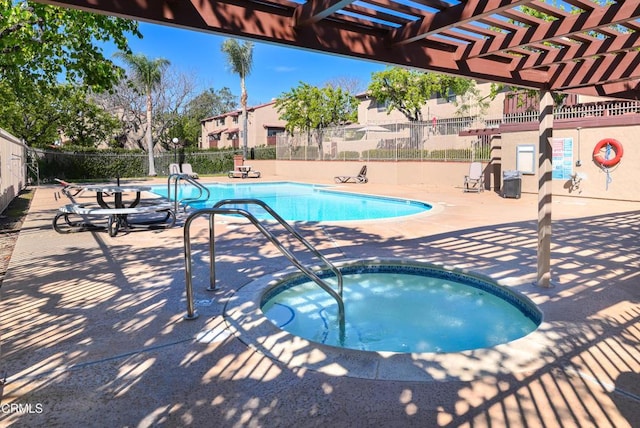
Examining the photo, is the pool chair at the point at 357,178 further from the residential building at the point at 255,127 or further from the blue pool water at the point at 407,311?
the residential building at the point at 255,127

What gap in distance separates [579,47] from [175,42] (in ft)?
143

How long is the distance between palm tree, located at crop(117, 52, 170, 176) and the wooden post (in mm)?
27687

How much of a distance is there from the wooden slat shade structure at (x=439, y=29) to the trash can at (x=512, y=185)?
9.71 meters

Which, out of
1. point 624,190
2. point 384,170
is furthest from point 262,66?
point 624,190

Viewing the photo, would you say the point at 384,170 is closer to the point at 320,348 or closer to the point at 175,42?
the point at 320,348

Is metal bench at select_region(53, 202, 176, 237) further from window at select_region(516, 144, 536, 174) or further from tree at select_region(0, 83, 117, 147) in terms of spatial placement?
tree at select_region(0, 83, 117, 147)

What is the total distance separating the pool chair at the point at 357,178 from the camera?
70.6ft

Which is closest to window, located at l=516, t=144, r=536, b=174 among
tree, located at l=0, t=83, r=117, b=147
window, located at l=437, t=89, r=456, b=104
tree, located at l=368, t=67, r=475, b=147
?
tree, located at l=368, t=67, r=475, b=147

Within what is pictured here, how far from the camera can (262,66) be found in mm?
34281

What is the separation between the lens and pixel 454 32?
3.74 m

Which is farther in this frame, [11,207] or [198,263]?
[11,207]

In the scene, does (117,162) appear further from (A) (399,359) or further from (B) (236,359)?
(A) (399,359)

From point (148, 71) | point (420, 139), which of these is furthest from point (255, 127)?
point (420, 139)

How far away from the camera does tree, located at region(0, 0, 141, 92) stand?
24.2ft
